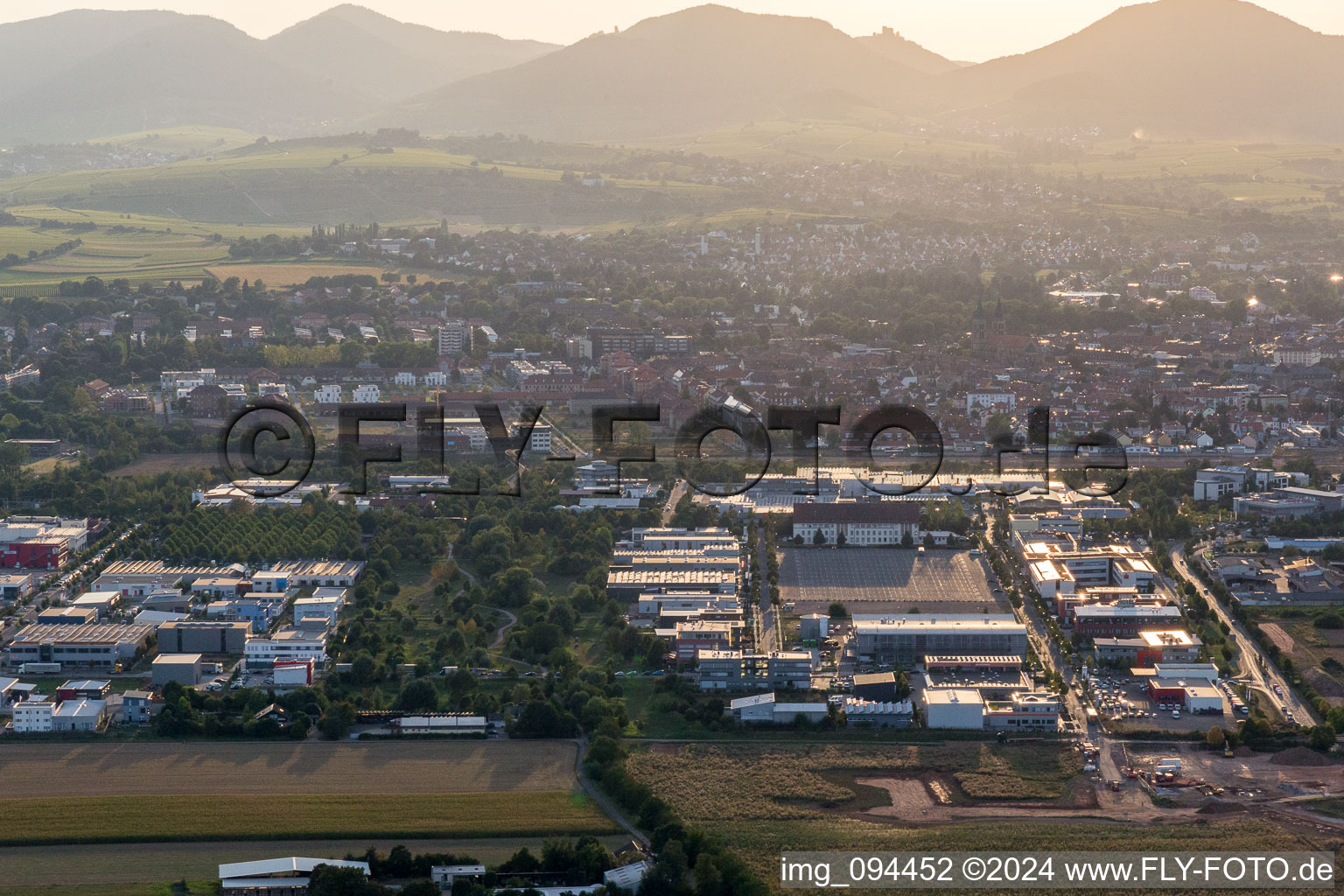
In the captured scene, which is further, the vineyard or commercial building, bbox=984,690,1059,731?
the vineyard

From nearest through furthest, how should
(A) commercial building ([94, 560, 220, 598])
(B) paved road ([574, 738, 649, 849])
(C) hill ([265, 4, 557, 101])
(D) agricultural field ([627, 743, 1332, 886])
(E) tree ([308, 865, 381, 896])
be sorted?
(E) tree ([308, 865, 381, 896]) → (D) agricultural field ([627, 743, 1332, 886]) → (B) paved road ([574, 738, 649, 849]) → (A) commercial building ([94, 560, 220, 598]) → (C) hill ([265, 4, 557, 101])

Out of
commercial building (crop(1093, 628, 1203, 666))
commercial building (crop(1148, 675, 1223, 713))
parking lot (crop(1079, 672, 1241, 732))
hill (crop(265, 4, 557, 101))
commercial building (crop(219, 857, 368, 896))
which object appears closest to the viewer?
commercial building (crop(219, 857, 368, 896))

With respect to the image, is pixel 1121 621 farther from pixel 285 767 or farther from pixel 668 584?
pixel 285 767

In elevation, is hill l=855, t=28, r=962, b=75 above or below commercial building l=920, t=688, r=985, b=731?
above

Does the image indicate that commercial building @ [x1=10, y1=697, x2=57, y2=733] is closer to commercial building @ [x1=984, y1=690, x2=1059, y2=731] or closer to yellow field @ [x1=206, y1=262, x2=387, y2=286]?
commercial building @ [x1=984, y1=690, x2=1059, y2=731]

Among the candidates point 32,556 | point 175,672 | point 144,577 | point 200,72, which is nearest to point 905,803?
point 175,672

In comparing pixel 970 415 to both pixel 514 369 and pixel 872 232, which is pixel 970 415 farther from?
pixel 872 232

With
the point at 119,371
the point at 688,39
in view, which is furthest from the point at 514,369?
the point at 688,39

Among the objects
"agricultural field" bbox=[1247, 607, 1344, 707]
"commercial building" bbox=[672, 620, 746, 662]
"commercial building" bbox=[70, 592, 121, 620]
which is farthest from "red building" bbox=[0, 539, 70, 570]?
"agricultural field" bbox=[1247, 607, 1344, 707]
